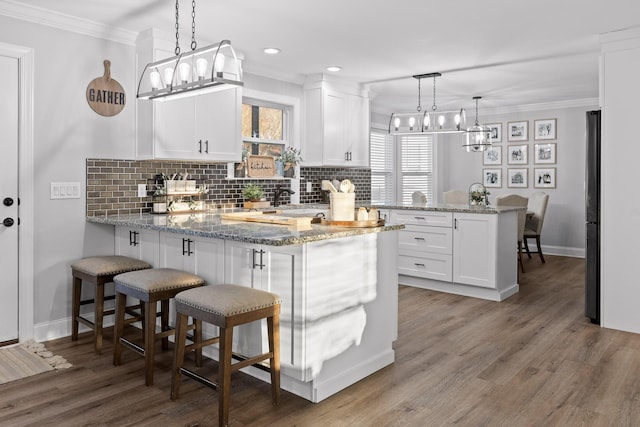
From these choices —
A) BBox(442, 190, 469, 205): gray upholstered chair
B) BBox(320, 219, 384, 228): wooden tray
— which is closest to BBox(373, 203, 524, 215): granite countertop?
BBox(442, 190, 469, 205): gray upholstered chair

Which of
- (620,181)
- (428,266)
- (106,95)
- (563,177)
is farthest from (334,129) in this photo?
(563,177)

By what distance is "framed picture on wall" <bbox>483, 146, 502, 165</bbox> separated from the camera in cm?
833

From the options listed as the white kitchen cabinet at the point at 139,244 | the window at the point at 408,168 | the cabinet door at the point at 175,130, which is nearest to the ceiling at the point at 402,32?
the cabinet door at the point at 175,130

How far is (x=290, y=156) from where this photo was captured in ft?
18.7

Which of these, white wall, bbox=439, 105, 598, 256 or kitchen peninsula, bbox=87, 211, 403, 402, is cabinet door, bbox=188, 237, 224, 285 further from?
white wall, bbox=439, 105, 598, 256

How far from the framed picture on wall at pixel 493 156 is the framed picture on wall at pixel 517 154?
0.49ft

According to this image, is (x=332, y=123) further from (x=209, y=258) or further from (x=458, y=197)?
(x=209, y=258)

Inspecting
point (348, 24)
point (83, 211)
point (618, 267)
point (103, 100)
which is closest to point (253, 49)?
point (348, 24)

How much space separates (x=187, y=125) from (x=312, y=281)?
2.18 metres

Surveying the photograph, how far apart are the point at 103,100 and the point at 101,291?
1.54 m

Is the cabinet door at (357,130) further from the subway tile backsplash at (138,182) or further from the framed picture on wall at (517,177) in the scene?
the framed picture on wall at (517,177)

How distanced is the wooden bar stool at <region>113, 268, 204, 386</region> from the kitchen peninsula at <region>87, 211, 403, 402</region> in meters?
0.17

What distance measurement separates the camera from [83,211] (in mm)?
3883

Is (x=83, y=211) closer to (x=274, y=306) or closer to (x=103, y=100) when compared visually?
(x=103, y=100)
